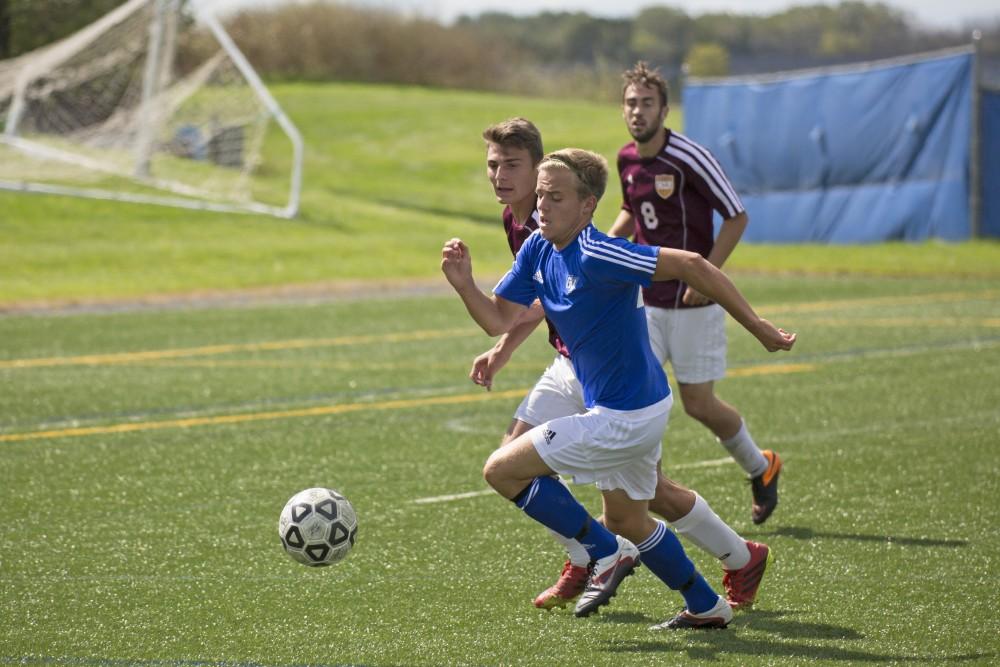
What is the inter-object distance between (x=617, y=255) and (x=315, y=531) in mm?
1706

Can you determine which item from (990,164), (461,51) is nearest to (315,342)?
(990,164)

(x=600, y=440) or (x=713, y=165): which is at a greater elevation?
(x=713, y=165)

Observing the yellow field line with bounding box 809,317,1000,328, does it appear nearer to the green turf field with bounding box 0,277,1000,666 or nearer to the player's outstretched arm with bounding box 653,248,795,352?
the green turf field with bounding box 0,277,1000,666

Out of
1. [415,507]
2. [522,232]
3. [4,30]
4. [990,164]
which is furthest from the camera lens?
[4,30]

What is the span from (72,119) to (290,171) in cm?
1044

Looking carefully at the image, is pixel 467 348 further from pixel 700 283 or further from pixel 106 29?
pixel 106 29

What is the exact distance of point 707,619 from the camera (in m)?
5.42

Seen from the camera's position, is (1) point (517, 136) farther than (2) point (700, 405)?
No

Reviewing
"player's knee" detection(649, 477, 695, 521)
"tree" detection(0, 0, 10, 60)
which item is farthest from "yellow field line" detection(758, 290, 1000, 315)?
"tree" detection(0, 0, 10, 60)

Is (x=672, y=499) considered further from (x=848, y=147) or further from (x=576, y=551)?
(x=848, y=147)

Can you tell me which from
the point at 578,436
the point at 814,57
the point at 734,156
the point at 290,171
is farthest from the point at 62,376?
the point at 814,57

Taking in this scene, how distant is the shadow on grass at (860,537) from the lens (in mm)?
6660

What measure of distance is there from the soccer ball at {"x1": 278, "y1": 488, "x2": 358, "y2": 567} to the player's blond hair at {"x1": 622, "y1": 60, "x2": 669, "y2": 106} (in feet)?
9.65

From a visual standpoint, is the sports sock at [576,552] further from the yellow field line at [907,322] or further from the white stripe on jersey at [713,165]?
the yellow field line at [907,322]
